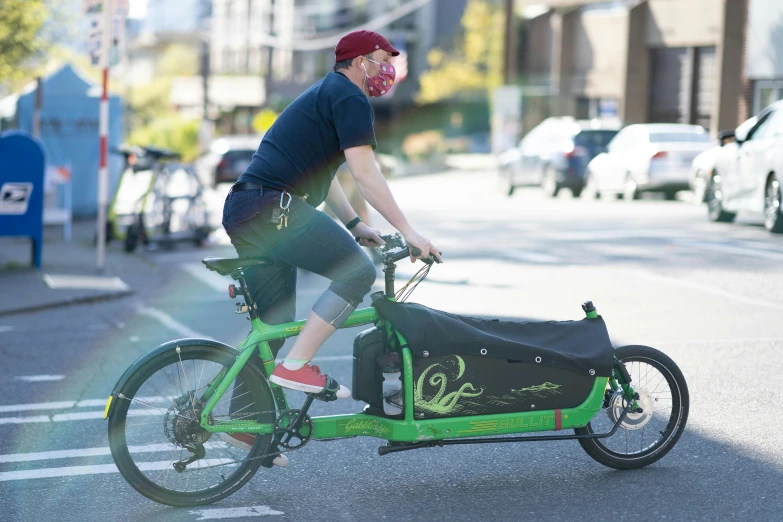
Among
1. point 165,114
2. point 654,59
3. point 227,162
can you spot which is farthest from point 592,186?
point 165,114

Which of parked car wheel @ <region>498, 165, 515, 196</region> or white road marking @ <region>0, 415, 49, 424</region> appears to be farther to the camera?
parked car wheel @ <region>498, 165, 515, 196</region>

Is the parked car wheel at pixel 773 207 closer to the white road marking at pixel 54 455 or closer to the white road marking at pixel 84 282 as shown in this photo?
the white road marking at pixel 84 282

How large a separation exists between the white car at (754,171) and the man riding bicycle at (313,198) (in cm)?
1093

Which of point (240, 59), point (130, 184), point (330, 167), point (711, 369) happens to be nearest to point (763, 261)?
point (711, 369)

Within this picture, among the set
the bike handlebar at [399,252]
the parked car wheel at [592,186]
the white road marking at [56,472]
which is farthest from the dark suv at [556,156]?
the bike handlebar at [399,252]

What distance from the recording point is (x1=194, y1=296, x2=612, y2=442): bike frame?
4809 millimetres

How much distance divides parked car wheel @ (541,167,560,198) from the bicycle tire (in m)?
22.8

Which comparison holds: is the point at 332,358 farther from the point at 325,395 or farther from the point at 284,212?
the point at 284,212

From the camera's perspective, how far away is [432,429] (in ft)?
16.1

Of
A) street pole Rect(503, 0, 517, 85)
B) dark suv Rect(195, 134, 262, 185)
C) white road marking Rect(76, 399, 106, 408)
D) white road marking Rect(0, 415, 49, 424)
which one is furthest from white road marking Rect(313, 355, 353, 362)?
street pole Rect(503, 0, 517, 85)

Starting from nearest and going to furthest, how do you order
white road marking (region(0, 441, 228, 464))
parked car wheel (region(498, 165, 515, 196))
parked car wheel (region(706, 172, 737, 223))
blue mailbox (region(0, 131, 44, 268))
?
white road marking (region(0, 441, 228, 464)) → blue mailbox (region(0, 131, 44, 268)) → parked car wheel (region(706, 172, 737, 223)) → parked car wheel (region(498, 165, 515, 196))

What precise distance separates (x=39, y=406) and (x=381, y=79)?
3.23 metres

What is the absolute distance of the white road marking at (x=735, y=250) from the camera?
12992mm

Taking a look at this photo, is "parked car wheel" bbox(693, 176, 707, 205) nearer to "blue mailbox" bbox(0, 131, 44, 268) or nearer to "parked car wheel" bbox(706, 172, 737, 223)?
"parked car wheel" bbox(706, 172, 737, 223)
